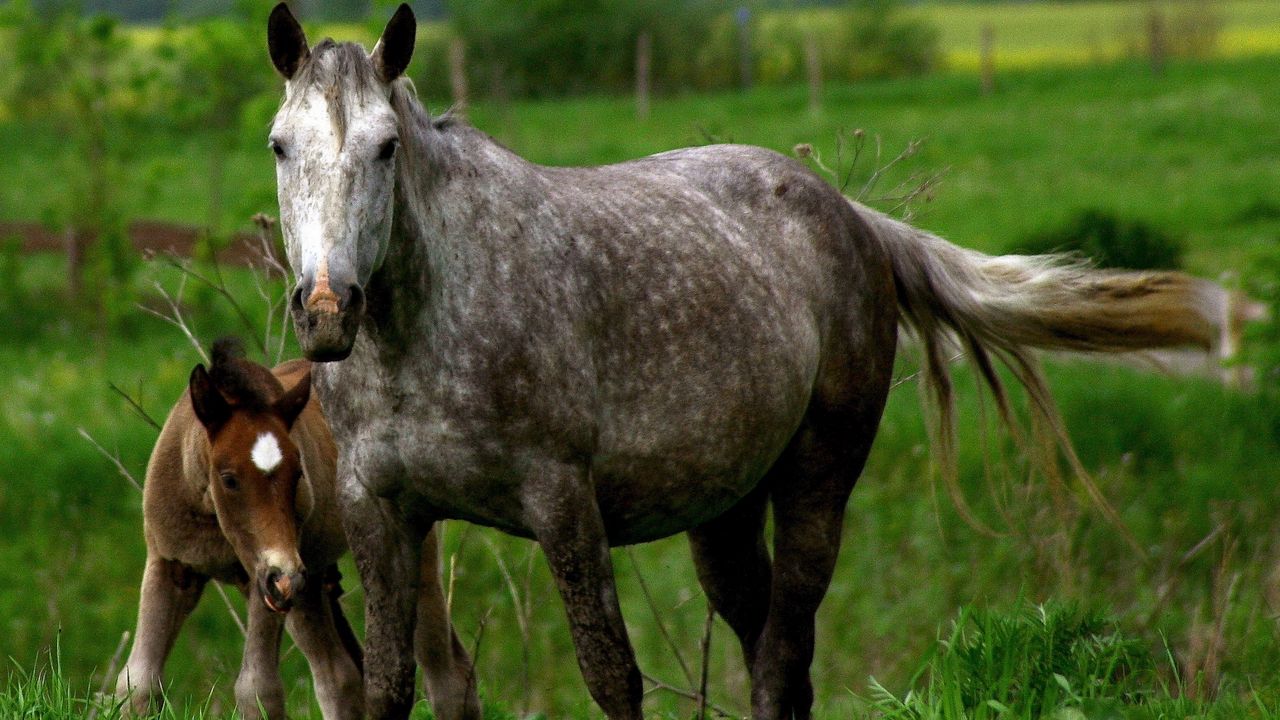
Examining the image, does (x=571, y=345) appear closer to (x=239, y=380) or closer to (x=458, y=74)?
(x=239, y=380)

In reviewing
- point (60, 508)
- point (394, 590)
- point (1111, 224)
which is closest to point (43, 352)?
point (60, 508)

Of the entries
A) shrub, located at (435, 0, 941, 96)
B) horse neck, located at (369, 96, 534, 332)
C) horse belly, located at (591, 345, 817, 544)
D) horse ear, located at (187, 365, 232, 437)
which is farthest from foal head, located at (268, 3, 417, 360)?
shrub, located at (435, 0, 941, 96)

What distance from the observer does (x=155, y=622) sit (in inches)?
202

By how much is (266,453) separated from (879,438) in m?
8.00

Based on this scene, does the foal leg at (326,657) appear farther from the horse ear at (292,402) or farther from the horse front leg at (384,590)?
the horse front leg at (384,590)

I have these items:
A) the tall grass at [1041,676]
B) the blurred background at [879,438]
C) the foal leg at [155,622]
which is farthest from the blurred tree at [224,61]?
the tall grass at [1041,676]

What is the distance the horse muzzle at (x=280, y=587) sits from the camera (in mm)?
4617

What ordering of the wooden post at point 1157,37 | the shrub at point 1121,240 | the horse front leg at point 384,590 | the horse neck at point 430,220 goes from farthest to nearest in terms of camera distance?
the wooden post at point 1157,37, the shrub at point 1121,240, the horse front leg at point 384,590, the horse neck at point 430,220

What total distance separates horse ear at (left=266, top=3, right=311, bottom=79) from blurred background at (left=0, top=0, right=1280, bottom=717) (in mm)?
1880

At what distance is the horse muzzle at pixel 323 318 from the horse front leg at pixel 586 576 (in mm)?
767

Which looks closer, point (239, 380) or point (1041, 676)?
point (1041, 676)

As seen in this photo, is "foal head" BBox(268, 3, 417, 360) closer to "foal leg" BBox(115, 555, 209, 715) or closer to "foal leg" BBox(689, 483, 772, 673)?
"foal leg" BBox(115, 555, 209, 715)

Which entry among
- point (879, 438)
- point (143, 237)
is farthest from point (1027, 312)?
point (143, 237)

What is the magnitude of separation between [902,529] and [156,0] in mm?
32764
